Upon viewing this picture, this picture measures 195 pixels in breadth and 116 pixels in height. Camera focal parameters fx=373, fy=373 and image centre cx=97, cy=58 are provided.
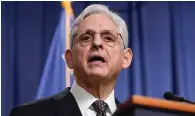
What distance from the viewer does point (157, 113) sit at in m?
0.57

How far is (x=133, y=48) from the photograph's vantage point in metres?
2.46

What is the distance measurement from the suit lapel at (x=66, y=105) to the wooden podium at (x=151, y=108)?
523 millimetres

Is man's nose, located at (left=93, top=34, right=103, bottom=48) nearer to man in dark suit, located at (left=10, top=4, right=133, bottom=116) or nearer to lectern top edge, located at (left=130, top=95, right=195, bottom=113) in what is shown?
man in dark suit, located at (left=10, top=4, right=133, bottom=116)

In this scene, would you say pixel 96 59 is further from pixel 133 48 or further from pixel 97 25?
pixel 133 48

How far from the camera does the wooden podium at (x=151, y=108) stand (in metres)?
0.54

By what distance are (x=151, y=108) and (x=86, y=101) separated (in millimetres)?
584

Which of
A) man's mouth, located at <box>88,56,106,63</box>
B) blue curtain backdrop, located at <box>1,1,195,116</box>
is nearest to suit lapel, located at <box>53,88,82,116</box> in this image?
man's mouth, located at <box>88,56,106,63</box>

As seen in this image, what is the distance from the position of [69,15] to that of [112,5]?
0.99 ft

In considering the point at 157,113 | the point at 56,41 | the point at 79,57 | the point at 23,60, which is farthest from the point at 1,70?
the point at 157,113

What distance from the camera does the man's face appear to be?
1.11 metres

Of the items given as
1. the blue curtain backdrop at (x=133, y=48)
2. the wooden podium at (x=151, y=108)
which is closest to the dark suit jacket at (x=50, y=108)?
the wooden podium at (x=151, y=108)

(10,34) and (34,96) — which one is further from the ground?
(10,34)

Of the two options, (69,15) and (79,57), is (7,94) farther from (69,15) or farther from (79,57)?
(79,57)

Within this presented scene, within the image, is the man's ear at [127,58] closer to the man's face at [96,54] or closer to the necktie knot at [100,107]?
the man's face at [96,54]
